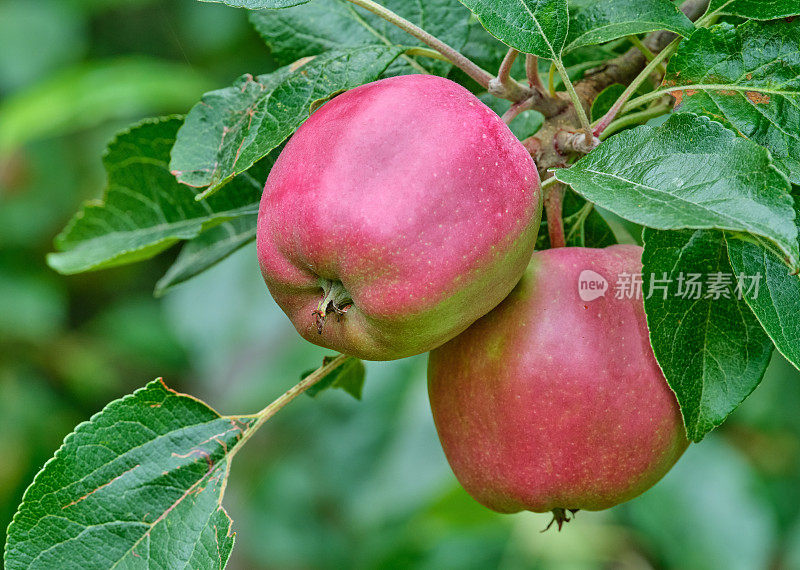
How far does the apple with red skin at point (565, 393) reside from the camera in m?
0.60

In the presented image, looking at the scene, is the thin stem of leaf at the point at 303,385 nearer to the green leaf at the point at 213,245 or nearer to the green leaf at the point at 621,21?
the green leaf at the point at 213,245

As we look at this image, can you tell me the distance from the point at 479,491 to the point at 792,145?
34cm

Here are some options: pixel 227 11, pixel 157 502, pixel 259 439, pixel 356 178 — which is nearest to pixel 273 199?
pixel 356 178

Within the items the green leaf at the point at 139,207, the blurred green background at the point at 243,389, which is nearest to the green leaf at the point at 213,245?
the green leaf at the point at 139,207

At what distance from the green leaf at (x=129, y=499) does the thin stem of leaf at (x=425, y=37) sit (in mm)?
335

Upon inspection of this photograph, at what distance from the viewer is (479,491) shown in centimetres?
67

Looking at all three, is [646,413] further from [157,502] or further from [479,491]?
[157,502]

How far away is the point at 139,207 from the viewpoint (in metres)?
0.81

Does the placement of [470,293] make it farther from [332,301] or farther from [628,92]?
[628,92]

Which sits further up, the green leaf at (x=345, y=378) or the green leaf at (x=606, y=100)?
the green leaf at (x=606, y=100)

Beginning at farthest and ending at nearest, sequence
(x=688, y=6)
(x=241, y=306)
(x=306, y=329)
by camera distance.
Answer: (x=241, y=306), (x=688, y=6), (x=306, y=329)

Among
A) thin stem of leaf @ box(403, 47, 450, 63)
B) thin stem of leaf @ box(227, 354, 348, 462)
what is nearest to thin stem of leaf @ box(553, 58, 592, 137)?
thin stem of leaf @ box(403, 47, 450, 63)

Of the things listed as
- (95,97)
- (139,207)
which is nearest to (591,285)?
(139,207)

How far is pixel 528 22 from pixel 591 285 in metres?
0.19
